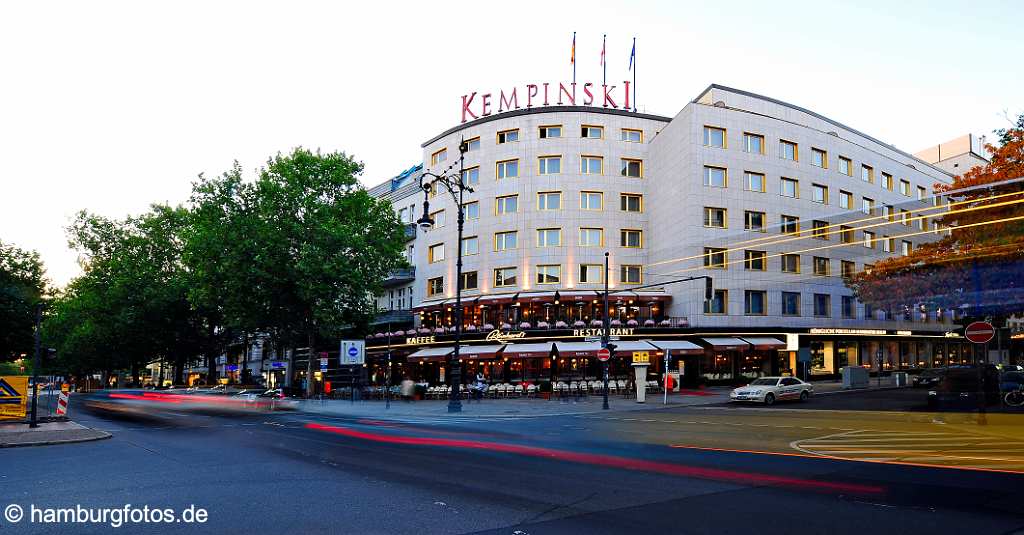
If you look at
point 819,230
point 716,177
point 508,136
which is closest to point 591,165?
point 508,136

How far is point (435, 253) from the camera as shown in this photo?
187ft

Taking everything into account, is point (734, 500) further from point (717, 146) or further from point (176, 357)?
point (176, 357)

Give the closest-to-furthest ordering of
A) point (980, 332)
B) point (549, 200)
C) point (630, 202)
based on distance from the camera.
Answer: point (980, 332) → point (549, 200) → point (630, 202)

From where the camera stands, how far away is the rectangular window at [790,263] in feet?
158

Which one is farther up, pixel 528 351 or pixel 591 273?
pixel 591 273

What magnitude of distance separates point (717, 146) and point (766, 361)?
1602 centimetres

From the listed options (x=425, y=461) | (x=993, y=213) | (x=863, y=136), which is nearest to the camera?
(x=425, y=461)

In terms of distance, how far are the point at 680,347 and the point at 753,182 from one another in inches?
584

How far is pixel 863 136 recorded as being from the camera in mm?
58344

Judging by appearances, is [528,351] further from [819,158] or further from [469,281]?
[819,158]

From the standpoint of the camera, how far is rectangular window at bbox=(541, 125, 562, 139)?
52344mm

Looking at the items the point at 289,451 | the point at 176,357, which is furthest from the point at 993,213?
the point at 176,357

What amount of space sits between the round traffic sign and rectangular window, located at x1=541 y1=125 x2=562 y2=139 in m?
36.3

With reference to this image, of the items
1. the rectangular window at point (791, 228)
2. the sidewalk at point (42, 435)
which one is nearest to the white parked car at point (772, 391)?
the rectangular window at point (791, 228)
